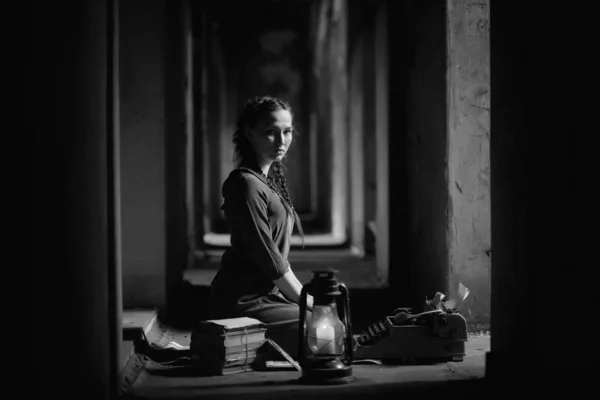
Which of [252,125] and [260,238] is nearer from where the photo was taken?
[260,238]

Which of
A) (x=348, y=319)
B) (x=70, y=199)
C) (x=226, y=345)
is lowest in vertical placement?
(x=226, y=345)

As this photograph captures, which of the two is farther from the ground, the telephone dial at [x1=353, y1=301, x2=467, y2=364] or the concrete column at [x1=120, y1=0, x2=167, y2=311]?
the concrete column at [x1=120, y1=0, x2=167, y2=311]

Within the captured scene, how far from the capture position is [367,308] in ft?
21.4

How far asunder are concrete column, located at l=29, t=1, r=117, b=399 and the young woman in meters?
1.02

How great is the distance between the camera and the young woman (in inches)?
178

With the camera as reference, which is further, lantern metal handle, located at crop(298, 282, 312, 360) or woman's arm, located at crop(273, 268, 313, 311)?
woman's arm, located at crop(273, 268, 313, 311)

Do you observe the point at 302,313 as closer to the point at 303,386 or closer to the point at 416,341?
the point at 303,386

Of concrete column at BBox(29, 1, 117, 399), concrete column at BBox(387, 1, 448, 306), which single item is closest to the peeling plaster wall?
concrete column at BBox(387, 1, 448, 306)

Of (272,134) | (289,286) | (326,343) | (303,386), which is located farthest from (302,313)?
(272,134)

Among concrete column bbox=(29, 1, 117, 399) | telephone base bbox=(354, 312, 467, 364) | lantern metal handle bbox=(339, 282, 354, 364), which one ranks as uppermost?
concrete column bbox=(29, 1, 117, 399)

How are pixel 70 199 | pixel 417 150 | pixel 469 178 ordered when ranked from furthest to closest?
1. pixel 417 150
2. pixel 469 178
3. pixel 70 199

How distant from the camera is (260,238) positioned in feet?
14.7

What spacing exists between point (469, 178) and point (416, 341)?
159 centimetres

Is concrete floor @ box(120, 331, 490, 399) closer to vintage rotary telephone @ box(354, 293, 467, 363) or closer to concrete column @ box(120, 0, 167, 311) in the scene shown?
vintage rotary telephone @ box(354, 293, 467, 363)
